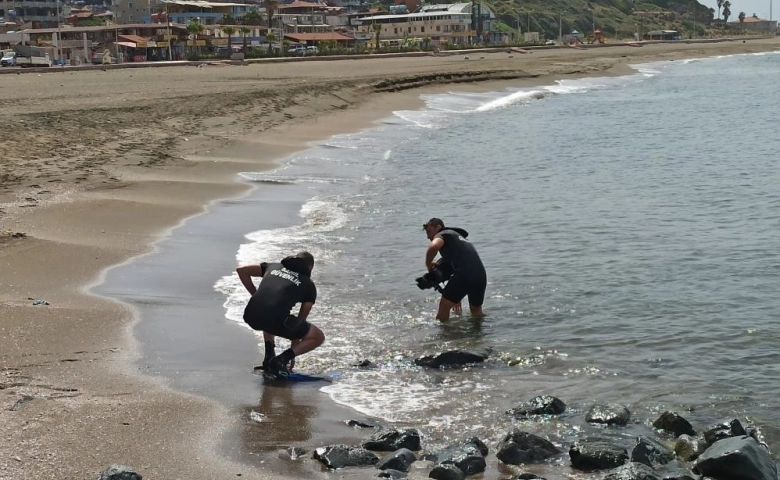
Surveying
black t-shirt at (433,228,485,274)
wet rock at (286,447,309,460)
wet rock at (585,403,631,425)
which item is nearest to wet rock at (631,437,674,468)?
wet rock at (585,403,631,425)

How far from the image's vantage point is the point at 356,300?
1126 centimetres

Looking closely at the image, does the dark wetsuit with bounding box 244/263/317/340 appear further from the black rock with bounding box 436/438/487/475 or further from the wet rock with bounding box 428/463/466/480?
the wet rock with bounding box 428/463/466/480

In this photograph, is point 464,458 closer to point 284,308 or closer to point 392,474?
point 392,474

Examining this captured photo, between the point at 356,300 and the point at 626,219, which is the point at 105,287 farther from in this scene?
the point at 626,219

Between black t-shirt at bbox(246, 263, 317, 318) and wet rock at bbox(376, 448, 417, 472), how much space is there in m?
2.25

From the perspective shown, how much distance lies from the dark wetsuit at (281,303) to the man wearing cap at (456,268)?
2.18m

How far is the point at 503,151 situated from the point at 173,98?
38.3ft

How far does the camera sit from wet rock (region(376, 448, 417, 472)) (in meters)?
6.30

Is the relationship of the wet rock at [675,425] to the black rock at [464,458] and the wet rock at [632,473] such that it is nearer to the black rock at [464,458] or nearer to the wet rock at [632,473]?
the wet rock at [632,473]

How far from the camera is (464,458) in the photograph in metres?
6.37

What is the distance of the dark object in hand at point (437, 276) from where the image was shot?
1026 cm

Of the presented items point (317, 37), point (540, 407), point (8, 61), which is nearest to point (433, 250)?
point (540, 407)

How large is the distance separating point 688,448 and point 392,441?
2003 mm

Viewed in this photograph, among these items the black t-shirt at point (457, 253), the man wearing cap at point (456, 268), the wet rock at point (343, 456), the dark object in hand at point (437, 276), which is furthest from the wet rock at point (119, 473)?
the black t-shirt at point (457, 253)
